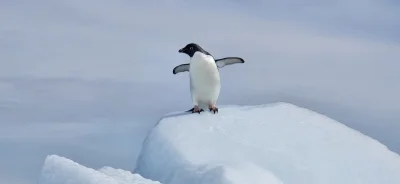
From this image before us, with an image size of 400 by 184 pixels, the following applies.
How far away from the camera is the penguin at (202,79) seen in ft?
33.7

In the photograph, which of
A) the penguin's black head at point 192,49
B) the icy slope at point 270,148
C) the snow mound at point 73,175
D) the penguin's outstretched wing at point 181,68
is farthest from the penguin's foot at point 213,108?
the snow mound at point 73,175

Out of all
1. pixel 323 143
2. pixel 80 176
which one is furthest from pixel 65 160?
pixel 323 143

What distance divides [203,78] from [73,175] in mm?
3705

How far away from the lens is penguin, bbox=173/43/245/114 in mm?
10273

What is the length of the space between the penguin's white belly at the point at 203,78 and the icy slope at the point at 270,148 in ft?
1.01

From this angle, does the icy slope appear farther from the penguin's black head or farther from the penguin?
the penguin's black head

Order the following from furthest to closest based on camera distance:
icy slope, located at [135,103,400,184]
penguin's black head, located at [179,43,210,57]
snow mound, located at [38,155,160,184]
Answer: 1. penguin's black head, located at [179,43,210,57]
2. icy slope, located at [135,103,400,184]
3. snow mound, located at [38,155,160,184]

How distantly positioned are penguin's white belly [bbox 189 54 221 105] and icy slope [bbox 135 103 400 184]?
31cm

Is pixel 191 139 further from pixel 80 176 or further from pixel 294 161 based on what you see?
pixel 80 176

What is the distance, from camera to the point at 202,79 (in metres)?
10.3

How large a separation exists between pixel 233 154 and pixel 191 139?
53 centimetres

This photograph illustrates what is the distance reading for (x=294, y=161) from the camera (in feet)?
30.5

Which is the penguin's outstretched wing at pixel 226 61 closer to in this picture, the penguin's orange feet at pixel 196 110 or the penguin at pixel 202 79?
the penguin at pixel 202 79

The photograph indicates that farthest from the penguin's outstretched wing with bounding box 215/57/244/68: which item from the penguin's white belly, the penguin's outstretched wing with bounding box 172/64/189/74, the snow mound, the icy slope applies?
the snow mound
